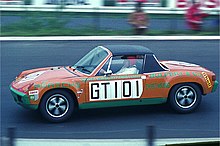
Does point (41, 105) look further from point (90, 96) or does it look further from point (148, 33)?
point (148, 33)

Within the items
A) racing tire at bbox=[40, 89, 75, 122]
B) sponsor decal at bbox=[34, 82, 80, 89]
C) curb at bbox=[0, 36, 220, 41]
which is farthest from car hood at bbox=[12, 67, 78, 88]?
curb at bbox=[0, 36, 220, 41]

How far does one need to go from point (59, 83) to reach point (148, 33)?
40.7ft

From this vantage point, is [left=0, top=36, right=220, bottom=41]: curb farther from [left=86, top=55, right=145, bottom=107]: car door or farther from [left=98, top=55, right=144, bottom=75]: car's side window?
[left=86, top=55, right=145, bottom=107]: car door

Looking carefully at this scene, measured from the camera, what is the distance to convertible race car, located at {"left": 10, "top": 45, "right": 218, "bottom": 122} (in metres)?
10.6

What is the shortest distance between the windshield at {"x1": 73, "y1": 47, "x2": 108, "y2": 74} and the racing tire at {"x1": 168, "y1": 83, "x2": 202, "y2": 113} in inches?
58.9

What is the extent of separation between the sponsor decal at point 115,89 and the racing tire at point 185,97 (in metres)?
0.70

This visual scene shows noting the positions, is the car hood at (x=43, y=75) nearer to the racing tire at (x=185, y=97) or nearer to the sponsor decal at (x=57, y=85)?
the sponsor decal at (x=57, y=85)

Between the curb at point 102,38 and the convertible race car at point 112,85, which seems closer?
the convertible race car at point 112,85

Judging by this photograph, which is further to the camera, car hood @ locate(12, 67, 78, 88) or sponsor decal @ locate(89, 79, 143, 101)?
car hood @ locate(12, 67, 78, 88)

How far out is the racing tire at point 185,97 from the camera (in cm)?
1112

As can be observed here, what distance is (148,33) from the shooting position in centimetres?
2259

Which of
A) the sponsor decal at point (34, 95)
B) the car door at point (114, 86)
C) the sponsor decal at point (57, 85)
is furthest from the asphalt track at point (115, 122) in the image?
the sponsor decal at point (57, 85)

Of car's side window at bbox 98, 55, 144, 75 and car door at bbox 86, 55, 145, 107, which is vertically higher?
car's side window at bbox 98, 55, 144, 75

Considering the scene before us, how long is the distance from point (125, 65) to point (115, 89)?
1.86 feet
